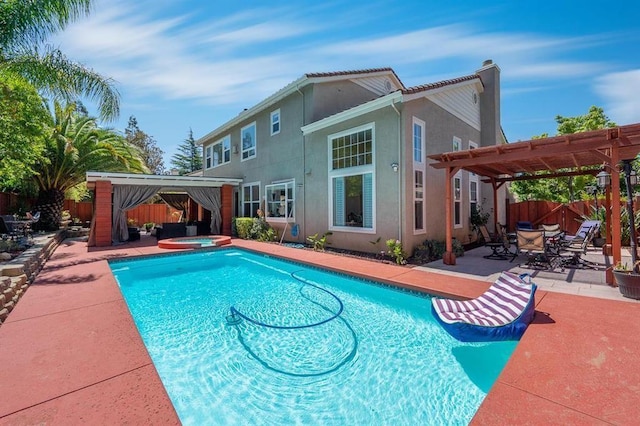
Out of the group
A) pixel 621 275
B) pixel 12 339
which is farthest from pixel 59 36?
pixel 621 275

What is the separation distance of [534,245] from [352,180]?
585 centimetres

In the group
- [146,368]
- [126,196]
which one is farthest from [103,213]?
[146,368]

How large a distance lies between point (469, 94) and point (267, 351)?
13.8 metres

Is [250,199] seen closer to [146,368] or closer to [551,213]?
[146,368]

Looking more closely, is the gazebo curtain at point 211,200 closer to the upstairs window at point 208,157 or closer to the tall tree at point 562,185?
the upstairs window at point 208,157

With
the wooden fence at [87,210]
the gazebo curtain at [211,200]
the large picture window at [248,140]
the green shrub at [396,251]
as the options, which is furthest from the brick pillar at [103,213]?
the green shrub at [396,251]

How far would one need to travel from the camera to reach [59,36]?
8906 millimetres

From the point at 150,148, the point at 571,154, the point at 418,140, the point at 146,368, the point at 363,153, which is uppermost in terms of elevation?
the point at 150,148

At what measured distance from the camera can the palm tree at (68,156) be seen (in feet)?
47.0

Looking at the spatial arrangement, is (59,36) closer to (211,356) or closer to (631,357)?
(211,356)

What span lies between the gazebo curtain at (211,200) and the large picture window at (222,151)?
3.56m

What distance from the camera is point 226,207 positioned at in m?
16.4

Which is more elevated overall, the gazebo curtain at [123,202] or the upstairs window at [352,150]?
the upstairs window at [352,150]

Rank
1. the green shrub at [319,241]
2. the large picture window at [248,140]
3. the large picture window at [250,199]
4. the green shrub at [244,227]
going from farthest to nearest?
1. the large picture window at [248,140]
2. the large picture window at [250,199]
3. the green shrub at [244,227]
4. the green shrub at [319,241]
